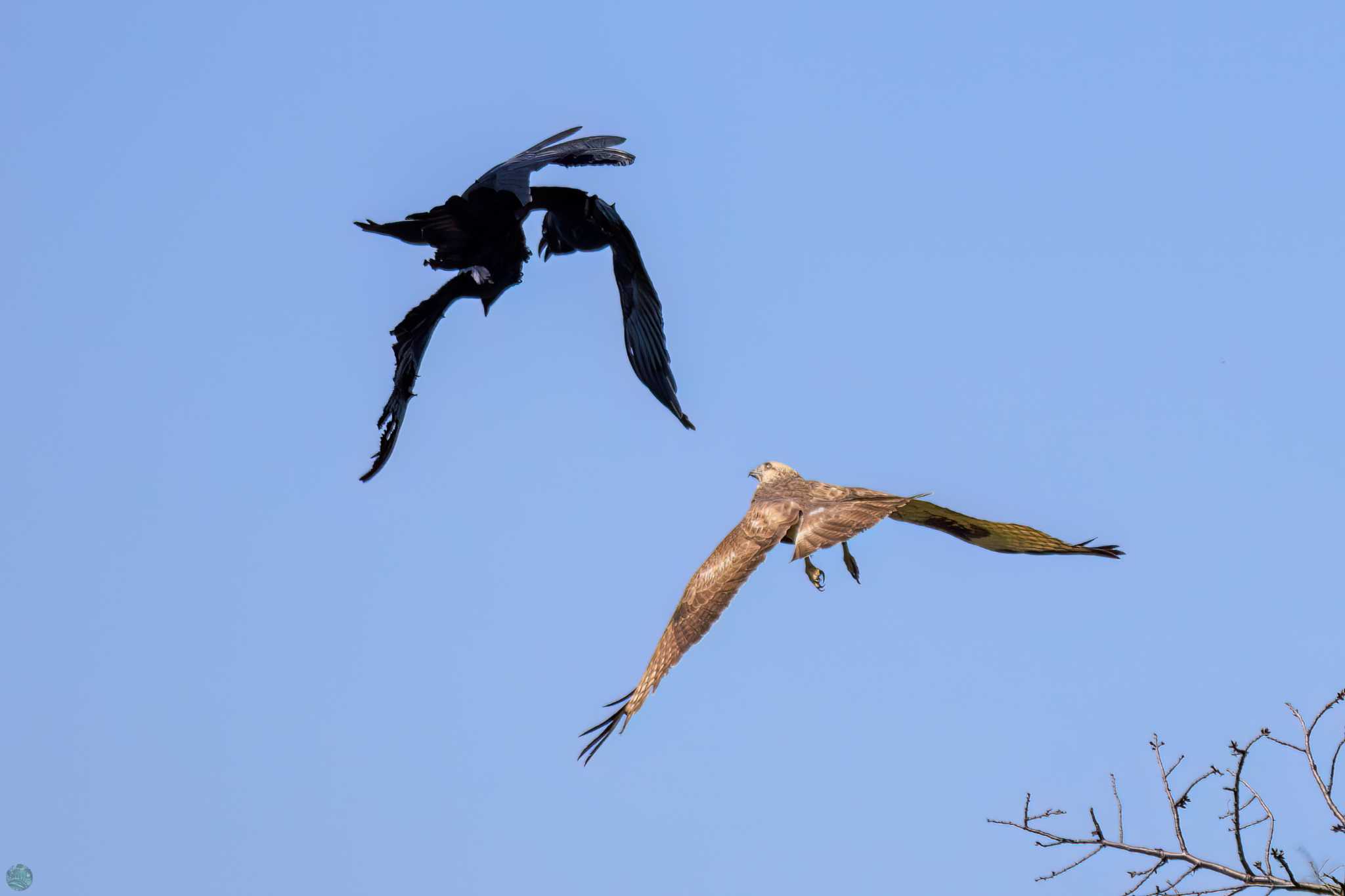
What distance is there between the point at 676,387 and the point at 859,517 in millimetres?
3087

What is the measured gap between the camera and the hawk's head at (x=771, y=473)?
16141 millimetres

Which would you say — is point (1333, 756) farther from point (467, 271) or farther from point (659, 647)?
point (467, 271)

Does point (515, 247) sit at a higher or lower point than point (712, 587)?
higher

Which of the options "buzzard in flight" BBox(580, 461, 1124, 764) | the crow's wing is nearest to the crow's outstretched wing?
the crow's wing

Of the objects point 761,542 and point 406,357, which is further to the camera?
point 406,357

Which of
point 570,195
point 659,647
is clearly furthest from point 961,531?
point 570,195

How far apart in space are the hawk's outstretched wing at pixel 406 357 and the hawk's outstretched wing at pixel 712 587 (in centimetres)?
410

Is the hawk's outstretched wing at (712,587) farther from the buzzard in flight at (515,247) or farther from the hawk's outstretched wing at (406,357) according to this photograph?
the hawk's outstretched wing at (406,357)

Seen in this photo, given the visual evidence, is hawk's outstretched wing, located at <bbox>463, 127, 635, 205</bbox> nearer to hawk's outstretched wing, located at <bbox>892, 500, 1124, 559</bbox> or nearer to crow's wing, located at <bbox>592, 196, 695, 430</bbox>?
crow's wing, located at <bbox>592, 196, 695, 430</bbox>

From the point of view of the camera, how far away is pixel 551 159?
16.1m

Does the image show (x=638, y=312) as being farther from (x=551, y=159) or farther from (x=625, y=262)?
(x=551, y=159)

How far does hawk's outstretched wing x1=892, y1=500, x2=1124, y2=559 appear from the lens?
16.0m

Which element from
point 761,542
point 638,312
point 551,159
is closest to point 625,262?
point 638,312

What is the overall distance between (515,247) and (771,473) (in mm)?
3084
